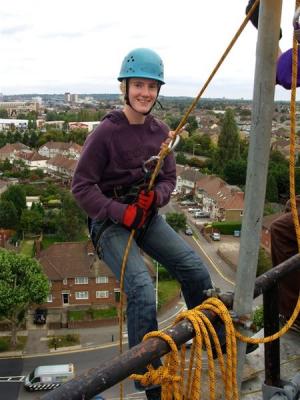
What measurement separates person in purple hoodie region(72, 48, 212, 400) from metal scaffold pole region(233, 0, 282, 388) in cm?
71

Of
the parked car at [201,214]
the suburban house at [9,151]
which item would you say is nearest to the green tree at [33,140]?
the suburban house at [9,151]

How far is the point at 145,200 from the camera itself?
2.43m

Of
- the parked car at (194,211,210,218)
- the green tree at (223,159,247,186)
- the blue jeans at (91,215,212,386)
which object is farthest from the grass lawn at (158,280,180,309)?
the green tree at (223,159,247,186)

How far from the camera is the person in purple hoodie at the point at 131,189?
2404mm

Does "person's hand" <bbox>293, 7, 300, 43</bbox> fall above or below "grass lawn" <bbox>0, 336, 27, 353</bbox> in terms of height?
above

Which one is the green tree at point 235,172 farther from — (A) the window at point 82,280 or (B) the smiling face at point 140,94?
(B) the smiling face at point 140,94

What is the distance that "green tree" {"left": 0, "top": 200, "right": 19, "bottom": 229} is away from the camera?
1150 inches

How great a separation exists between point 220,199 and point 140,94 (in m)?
32.9

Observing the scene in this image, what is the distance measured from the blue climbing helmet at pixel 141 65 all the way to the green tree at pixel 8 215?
2810 cm

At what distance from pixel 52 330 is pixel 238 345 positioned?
18.0 meters

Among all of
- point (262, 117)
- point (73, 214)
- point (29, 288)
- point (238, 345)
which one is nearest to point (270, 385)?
point (238, 345)

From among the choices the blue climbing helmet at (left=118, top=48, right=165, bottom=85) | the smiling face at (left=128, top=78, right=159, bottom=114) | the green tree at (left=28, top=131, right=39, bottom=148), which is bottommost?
the green tree at (left=28, top=131, right=39, bottom=148)

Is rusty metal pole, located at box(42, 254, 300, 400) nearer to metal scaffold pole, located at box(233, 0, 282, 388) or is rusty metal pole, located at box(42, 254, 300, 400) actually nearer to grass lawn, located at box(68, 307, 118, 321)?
metal scaffold pole, located at box(233, 0, 282, 388)

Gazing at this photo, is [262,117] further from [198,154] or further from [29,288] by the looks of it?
[198,154]
